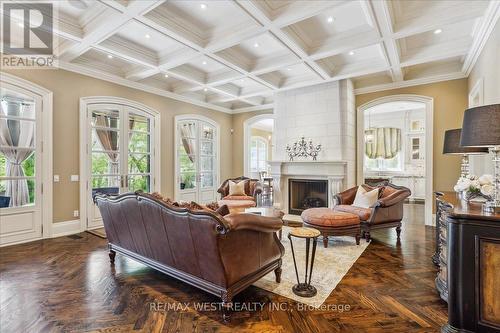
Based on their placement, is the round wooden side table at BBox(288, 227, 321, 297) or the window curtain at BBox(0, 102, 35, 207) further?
the window curtain at BBox(0, 102, 35, 207)

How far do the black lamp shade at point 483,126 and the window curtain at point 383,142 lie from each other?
26.2 feet

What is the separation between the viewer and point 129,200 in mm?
2715

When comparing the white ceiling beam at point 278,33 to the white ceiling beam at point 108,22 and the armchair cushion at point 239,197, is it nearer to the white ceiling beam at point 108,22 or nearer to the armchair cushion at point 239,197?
the white ceiling beam at point 108,22

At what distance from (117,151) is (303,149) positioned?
4.16 metres

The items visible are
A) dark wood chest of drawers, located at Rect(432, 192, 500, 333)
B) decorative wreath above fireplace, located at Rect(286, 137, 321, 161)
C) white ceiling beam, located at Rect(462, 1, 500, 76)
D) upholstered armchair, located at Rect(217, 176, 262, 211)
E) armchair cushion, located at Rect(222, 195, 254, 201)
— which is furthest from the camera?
decorative wreath above fireplace, located at Rect(286, 137, 321, 161)

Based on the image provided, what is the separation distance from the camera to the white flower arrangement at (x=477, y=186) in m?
2.02

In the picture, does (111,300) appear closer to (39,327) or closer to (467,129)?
(39,327)

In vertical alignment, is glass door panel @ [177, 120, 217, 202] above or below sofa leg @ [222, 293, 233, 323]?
above

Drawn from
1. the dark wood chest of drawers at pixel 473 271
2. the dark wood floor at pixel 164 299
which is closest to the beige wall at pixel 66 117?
the dark wood floor at pixel 164 299

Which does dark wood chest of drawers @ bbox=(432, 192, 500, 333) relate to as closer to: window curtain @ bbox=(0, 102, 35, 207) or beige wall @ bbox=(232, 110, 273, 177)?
window curtain @ bbox=(0, 102, 35, 207)

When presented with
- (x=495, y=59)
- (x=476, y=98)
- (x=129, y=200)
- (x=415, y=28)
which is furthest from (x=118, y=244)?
(x=476, y=98)

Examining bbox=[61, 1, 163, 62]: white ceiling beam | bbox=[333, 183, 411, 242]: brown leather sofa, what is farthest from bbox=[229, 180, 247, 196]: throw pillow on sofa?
bbox=[61, 1, 163, 62]: white ceiling beam

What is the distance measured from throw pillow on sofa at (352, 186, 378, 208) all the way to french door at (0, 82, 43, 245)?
5.49 metres

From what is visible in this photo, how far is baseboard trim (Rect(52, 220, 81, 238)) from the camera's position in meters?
4.58
